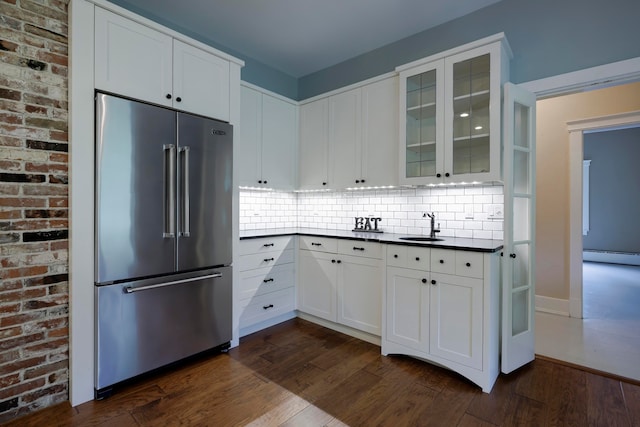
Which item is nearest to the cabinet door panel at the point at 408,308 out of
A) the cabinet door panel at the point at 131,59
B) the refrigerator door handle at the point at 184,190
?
the refrigerator door handle at the point at 184,190

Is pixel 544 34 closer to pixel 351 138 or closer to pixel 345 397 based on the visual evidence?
pixel 351 138

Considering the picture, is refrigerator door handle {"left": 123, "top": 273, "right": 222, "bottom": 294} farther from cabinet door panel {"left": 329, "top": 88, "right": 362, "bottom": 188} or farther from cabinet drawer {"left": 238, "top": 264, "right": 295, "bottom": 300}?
cabinet door panel {"left": 329, "top": 88, "right": 362, "bottom": 188}

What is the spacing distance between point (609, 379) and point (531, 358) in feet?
1.50

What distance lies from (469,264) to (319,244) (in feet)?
4.72

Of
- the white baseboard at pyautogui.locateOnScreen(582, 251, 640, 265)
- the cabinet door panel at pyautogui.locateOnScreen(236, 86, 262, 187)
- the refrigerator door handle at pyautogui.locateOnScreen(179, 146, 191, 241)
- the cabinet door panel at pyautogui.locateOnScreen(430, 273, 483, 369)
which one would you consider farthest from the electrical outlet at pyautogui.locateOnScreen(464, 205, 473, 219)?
the white baseboard at pyautogui.locateOnScreen(582, 251, 640, 265)

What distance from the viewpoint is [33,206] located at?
74.5 inches

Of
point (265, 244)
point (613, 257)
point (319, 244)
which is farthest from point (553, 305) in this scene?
point (613, 257)

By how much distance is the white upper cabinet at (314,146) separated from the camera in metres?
3.57

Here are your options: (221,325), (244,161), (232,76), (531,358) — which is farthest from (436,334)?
(232,76)

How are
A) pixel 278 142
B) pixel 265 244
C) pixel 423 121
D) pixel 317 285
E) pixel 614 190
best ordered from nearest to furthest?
1. pixel 423 121
2. pixel 265 244
3. pixel 317 285
4. pixel 278 142
5. pixel 614 190

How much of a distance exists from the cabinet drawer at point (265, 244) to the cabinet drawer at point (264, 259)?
0.04 m

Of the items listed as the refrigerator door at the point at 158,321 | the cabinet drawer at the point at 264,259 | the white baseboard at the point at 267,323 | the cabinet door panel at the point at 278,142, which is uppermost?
the cabinet door panel at the point at 278,142

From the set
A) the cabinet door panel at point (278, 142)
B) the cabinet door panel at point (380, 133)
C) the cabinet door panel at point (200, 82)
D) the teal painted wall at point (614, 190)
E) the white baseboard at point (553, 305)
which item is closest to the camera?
the cabinet door panel at point (200, 82)

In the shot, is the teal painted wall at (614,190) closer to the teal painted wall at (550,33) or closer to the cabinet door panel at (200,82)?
the teal painted wall at (550,33)
